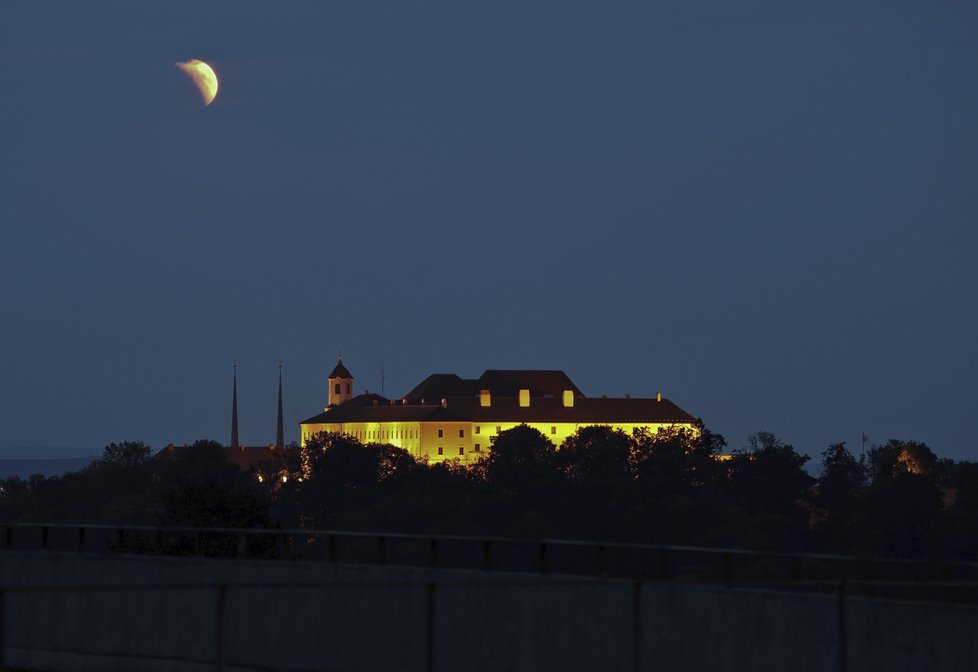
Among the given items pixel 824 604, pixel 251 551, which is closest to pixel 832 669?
pixel 824 604

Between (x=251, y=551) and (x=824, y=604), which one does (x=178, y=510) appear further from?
(x=824, y=604)

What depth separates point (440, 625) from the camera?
24.5 m

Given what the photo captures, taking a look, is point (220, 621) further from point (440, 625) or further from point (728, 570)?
point (440, 625)

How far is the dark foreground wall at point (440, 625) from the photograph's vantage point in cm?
1999

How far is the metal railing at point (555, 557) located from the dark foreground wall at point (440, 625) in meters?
0.41

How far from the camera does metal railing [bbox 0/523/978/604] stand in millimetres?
19312

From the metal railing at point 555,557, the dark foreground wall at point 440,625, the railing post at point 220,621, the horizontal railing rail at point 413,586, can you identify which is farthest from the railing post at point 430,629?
the metal railing at point 555,557

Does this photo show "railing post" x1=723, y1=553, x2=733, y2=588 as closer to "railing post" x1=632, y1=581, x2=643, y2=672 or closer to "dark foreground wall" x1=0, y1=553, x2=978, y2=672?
"dark foreground wall" x1=0, y1=553, x2=978, y2=672

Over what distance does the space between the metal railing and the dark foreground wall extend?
0.41 metres

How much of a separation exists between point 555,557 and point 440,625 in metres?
132

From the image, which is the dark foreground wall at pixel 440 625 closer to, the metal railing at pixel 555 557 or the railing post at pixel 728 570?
the railing post at pixel 728 570

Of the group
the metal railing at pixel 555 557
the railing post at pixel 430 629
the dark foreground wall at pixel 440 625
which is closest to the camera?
the railing post at pixel 430 629

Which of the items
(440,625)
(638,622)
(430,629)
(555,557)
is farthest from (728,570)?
(555,557)

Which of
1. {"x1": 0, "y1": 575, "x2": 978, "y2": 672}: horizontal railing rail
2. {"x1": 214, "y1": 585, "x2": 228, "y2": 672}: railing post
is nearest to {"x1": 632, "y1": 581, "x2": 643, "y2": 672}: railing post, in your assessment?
{"x1": 0, "y1": 575, "x2": 978, "y2": 672}: horizontal railing rail
